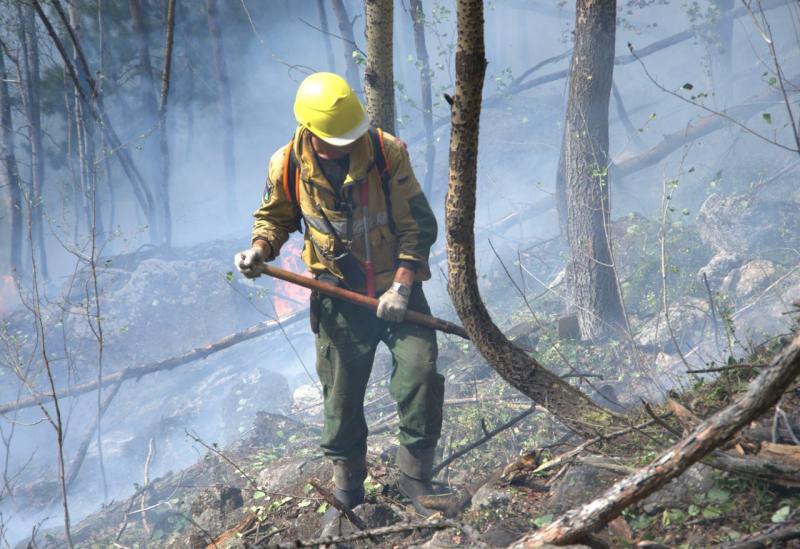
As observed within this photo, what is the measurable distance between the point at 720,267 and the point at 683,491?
19.1 ft

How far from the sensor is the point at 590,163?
257 inches

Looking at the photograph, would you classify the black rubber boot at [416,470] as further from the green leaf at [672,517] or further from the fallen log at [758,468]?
the fallen log at [758,468]

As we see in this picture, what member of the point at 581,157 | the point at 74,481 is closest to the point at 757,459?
the point at 581,157

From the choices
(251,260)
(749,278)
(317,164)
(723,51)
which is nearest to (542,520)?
(251,260)

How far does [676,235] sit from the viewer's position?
824 cm

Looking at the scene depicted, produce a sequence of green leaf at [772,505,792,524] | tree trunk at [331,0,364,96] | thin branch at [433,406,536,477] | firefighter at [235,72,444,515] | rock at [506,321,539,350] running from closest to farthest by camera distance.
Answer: green leaf at [772,505,792,524], firefighter at [235,72,444,515], thin branch at [433,406,536,477], rock at [506,321,539,350], tree trunk at [331,0,364,96]

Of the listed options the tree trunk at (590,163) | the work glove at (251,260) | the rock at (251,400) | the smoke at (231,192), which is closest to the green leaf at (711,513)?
the work glove at (251,260)

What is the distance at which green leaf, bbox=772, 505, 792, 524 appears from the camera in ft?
5.99

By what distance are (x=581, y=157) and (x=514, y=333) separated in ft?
7.39

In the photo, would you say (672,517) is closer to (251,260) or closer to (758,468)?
(758,468)

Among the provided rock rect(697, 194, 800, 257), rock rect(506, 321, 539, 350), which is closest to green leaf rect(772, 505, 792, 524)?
rock rect(506, 321, 539, 350)

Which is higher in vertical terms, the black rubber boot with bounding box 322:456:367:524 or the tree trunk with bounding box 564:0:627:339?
the tree trunk with bounding box 564:0:627:339

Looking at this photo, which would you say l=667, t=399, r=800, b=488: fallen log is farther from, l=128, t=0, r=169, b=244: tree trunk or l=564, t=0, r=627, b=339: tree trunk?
l=128, t=0, r=169, b=244: tree trunk

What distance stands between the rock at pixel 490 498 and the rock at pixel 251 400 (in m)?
6.27
